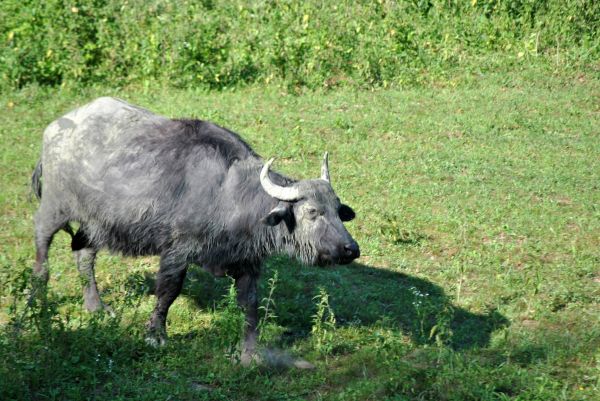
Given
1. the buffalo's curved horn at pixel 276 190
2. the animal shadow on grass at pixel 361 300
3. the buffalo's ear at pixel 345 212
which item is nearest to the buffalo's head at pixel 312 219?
the buffalo's curved horn at pixel 276 190

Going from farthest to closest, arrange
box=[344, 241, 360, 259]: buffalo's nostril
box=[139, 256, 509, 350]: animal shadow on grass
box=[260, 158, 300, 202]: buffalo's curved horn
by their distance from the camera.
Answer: box=[139, 256, 509, 350]: animal shadow on grass, box=[260, 158, 300, 202]: buffalo's curved horn, box=[344, 241, 360, 259]: buffalo's nostril

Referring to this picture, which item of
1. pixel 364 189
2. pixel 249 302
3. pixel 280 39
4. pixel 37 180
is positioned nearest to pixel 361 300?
pixel 249 302

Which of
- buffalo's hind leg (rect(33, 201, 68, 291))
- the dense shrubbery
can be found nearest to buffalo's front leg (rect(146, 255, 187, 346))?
Answer: buffalo's hind leg (rect(33, 201, 68, 291))

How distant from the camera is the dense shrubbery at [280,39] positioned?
11.6 metres

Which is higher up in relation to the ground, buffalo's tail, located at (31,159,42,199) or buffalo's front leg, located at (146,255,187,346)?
buffalo's tail, located at (31,159,42,199)

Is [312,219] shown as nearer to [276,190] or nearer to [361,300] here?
[276,190]

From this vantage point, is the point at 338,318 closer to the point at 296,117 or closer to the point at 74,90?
the point at 296,117

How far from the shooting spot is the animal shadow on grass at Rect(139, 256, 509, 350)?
22.3ft

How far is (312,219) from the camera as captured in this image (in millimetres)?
6375

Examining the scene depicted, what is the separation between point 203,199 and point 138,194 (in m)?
0.49

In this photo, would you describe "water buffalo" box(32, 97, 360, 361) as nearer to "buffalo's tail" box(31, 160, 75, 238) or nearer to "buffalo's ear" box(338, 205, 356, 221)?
"buffalo's ear" box(338, 205, 356, 221)

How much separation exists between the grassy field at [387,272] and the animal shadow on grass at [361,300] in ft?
0.06

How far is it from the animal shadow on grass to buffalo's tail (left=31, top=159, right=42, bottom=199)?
1.13 metres

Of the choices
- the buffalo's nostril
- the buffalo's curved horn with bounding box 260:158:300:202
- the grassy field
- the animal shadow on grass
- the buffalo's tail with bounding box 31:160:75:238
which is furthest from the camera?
the buffalo's tail with bounding box 31:160:75:238
